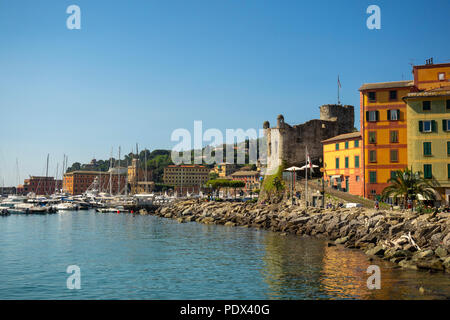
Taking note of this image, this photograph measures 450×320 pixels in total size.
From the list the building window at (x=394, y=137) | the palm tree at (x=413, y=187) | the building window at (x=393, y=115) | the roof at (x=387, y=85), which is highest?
the roof at (x=387, y=85)

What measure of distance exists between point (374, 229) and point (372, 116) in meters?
17.5

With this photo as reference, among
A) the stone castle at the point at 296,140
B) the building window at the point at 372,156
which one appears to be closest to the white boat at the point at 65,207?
the stone castle at the point at 296,140

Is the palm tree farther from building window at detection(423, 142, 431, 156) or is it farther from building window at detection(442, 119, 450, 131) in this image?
building window at detection(442, 119, 450, 131)

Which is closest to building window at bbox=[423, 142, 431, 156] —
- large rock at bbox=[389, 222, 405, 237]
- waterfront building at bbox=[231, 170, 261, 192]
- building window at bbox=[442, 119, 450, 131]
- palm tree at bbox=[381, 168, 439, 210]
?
building window at bbox=[442, 119, 450, 131]

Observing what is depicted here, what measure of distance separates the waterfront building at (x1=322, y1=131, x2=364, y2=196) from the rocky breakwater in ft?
19.4

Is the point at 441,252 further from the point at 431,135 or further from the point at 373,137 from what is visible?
the point at 373,137

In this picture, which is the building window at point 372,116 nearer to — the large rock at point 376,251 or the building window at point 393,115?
the building window at point 393,115

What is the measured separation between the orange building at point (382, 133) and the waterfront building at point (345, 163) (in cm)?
153

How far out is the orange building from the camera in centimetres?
4897

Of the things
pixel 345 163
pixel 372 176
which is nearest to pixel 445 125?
pixel 372 176

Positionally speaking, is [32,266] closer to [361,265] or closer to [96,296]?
[96,296]

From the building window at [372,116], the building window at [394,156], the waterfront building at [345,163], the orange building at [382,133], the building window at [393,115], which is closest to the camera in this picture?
the building window at [394,156]

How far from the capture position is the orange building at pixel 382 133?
161 feet
